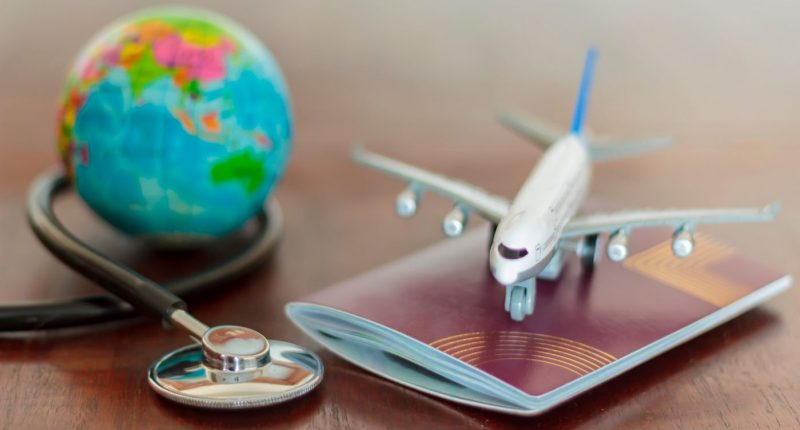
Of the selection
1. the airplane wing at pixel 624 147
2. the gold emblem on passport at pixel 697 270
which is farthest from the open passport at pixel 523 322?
the airplane wing at pixel 624 147

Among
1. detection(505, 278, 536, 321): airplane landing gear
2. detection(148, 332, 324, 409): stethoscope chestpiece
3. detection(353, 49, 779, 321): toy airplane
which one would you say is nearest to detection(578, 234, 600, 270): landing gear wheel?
detection(353, 49, 779, 321): toy airplane

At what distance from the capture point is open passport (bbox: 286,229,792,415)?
0.67m

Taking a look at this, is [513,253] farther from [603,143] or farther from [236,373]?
[603,143]

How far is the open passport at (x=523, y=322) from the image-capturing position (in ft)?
2.19

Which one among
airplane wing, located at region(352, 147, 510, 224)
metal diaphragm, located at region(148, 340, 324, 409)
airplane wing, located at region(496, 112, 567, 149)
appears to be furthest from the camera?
airplane wing, located at region(496, 112, 567, 149)

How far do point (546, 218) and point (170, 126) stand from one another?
30 centimetres

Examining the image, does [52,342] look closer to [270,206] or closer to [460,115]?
[270,206]

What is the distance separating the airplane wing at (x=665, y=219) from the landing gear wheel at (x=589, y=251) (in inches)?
1.5

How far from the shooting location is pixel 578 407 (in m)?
0.67

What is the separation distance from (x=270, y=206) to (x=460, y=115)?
1.11 feet

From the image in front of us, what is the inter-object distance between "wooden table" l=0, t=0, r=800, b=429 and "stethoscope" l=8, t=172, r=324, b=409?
0.01 m

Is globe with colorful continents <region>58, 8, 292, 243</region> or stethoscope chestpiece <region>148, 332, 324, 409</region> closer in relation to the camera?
stethoscope chestpiece <region>148, 332, 324, 409</region>

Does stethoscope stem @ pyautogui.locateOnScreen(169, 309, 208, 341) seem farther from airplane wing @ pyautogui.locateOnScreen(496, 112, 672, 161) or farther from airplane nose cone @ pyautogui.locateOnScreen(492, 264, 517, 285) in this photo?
airplane wing @ pyautogui.locateOnScreen(496, 112, 672, 161)

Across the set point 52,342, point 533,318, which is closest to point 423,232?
point 533,318
